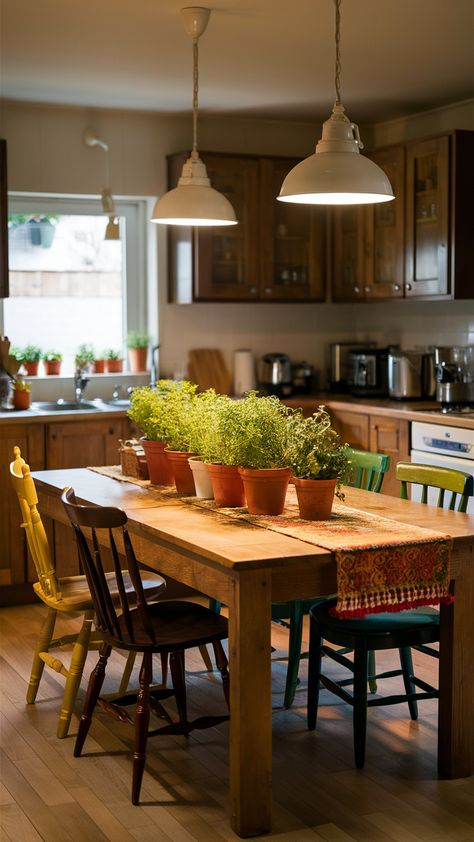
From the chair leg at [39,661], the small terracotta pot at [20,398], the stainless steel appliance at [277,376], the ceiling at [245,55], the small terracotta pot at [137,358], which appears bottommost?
the chair leg at [39,661]

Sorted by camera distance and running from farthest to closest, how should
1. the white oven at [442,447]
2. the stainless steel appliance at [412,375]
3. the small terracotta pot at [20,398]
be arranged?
the stainless steel appliance at [412,375] → the small terracotta pot at [20,398] → the white oven at [442,447]

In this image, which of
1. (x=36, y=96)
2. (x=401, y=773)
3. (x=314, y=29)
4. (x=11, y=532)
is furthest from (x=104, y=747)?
(x=36, y=96)

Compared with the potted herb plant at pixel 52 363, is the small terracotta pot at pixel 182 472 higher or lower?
lower

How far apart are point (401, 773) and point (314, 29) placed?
118 inches

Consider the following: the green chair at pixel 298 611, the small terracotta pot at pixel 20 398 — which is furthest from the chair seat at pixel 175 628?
the small terracotta pot at pixel 20 398

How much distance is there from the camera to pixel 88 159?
20.4 feet

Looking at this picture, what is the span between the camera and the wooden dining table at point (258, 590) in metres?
2.91

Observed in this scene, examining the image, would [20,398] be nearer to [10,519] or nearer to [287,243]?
[10,519]

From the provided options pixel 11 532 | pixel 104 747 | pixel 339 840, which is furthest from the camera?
pixel 11 532

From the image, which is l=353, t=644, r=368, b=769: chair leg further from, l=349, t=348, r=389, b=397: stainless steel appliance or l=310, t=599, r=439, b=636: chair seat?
l=349, t=348, r=389, b=397: stainless steel appliance

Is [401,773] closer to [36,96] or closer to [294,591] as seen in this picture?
[294,591]

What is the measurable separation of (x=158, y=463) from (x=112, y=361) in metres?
2.57

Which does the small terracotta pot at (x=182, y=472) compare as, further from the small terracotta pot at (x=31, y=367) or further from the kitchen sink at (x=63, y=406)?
the small terracotta pot at (x=31, y=367)

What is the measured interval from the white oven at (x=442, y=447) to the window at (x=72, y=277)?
196 cm
